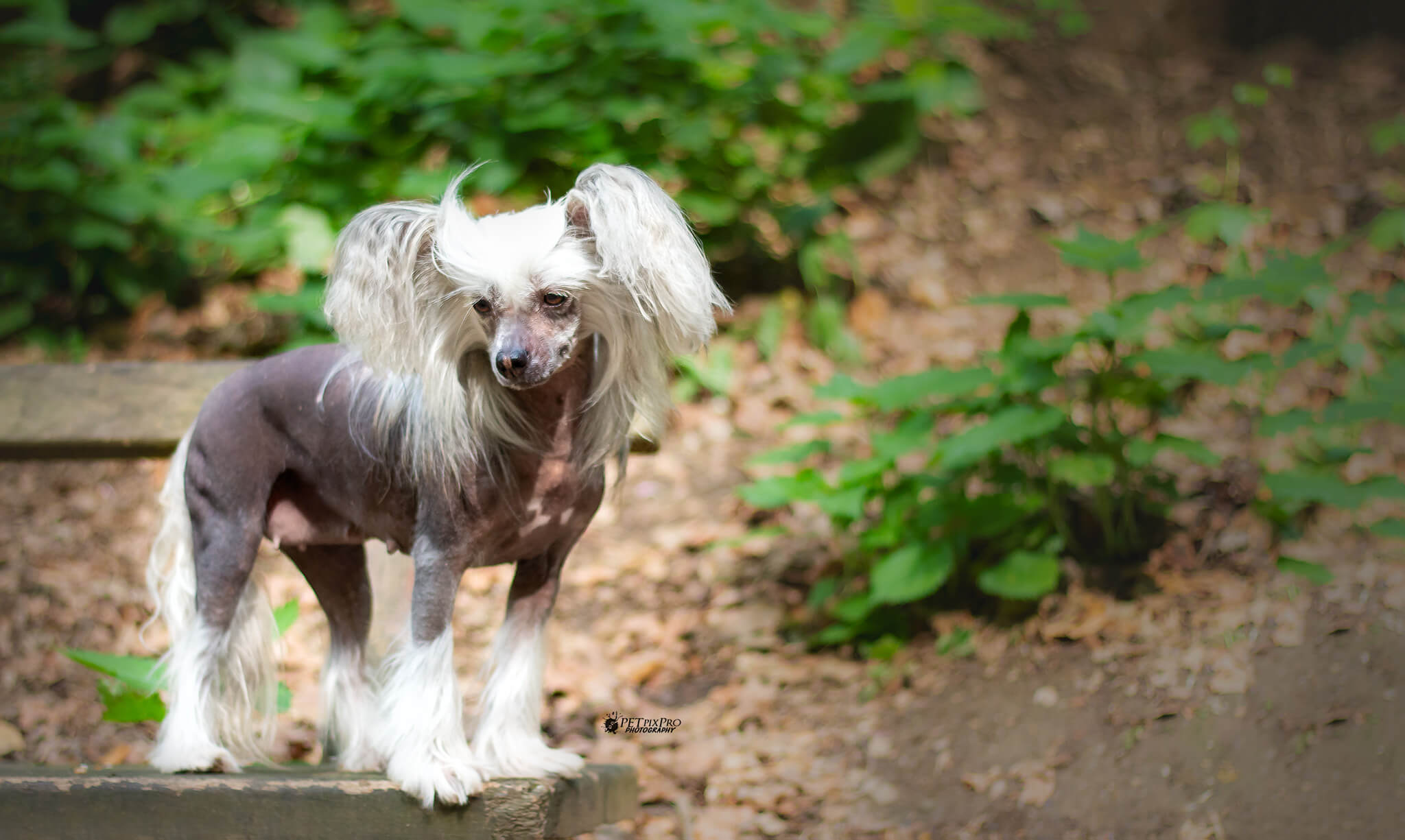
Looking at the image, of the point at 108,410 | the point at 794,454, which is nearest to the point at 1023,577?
the point at 794,454

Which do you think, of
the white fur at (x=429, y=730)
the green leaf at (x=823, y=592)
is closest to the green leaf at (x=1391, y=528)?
the green leaf at (x=823, y=592)

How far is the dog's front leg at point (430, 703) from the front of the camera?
6.53 feet

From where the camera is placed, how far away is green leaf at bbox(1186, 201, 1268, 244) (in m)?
4.92

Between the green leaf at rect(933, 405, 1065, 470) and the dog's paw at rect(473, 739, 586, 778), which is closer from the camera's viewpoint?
the dog's paw at rect(473, 739, 586, 778)

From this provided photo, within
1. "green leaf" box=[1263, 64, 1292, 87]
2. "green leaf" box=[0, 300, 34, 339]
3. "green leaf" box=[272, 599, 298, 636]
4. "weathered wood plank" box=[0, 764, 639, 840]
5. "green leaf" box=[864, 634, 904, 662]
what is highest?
"green leaf" box=[1263, 64, 1292, 87]

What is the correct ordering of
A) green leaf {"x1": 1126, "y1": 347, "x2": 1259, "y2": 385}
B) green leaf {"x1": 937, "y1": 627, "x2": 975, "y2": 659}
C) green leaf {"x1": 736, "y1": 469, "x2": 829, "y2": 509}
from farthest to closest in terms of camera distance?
1. green leaf {"x1": 736, "y1": 469, "x2": 829, "y2": 509}
2. green leaf {"x1": 937, "y1": 627, "x2": 975, "y2": 659}
3. green leaf {"x1": 1126, "y1": 347, "x2": 1259, "y2": 385}

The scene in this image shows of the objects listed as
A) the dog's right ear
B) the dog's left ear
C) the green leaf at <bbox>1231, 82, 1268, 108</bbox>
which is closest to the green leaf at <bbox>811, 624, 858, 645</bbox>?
the dog's left ear

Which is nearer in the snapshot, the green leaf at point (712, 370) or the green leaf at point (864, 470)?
the green leaf at point (864, 470)

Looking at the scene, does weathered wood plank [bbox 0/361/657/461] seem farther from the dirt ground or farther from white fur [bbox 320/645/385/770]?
white fur [bbox 320/645/385/770]

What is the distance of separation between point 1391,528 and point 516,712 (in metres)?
2.51

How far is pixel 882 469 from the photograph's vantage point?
11.6ft

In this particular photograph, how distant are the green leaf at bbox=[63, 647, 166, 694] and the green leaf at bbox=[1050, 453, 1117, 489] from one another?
246cm

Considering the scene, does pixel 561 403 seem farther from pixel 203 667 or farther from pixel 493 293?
pixel 203 667

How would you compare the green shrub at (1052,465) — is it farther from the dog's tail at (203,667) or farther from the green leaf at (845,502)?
the dog's tail at (203,667)
